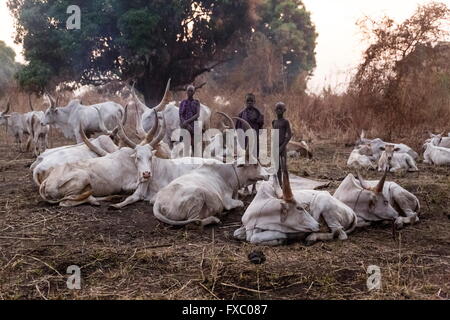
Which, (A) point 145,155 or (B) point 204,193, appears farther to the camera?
(A) point 145,155

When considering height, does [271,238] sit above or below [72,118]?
below

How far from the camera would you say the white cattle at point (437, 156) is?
34.5ft

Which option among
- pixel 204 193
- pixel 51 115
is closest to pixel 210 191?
pixel 204 193

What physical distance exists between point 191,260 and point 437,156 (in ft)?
25.5

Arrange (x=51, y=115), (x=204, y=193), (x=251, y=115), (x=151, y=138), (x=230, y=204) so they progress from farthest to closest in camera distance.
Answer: (x=51, y=115) → (x=251, y=115) → (x=151, y=138) → (x=230, y=204) → (x=204, y=193)

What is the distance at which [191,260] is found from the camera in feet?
14.8

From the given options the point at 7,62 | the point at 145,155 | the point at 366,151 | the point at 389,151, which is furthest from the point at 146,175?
the point at 7,62

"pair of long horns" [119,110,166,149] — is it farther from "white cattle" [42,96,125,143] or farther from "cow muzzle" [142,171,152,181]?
"white cattle" [42,96,125,143]

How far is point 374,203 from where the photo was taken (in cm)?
569


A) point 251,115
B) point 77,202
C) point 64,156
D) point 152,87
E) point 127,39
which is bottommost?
point 77,202

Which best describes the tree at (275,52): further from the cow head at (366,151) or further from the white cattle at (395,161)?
the white cattle at (395,161)

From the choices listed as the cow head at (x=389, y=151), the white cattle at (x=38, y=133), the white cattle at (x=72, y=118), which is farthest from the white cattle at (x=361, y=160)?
the white cattle at (x=38, y=133)

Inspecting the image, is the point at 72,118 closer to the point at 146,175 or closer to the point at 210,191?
the point at 146,175

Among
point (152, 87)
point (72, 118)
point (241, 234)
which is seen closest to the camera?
point (241, 234)
